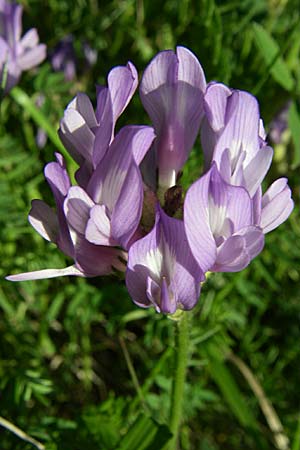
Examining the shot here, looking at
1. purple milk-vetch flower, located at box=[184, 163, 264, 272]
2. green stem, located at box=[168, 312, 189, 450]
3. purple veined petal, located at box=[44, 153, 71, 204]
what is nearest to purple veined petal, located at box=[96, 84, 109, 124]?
purple veined petal, located at box=[44, 153, 71, 204]

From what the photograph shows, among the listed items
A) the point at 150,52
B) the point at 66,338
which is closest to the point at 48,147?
the point at 150,52

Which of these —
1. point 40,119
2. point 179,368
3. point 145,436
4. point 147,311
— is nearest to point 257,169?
point 179,368

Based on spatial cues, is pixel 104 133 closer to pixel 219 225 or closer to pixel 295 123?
pixel 219 225

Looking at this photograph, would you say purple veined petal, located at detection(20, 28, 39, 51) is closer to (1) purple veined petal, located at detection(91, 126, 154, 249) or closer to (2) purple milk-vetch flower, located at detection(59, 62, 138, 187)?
(2) purple milk-vetch flower, located at detection(59, 62, 138, 187)

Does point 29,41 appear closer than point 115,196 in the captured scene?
No

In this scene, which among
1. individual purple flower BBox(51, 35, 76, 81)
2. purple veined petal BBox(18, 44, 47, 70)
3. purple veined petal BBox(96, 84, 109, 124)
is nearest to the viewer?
purple veined petal BBox(96, 84, 109, 124)

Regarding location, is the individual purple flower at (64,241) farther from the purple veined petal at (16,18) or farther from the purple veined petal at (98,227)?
the purple veined petal at (16,18)
